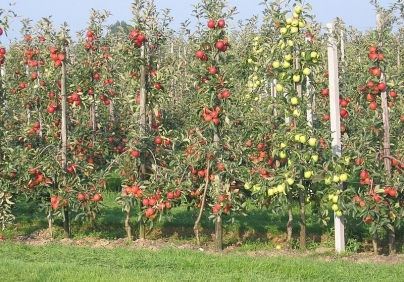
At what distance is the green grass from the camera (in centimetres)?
569

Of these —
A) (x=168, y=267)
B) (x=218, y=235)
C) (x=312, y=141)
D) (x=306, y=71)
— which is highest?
(x=306, y=71)

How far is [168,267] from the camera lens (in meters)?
6.36

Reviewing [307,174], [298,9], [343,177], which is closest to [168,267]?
[307,174]

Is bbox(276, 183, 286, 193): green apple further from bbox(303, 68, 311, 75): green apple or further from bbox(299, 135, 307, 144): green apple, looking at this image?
bbox(303, 68, 311, 75): green apple

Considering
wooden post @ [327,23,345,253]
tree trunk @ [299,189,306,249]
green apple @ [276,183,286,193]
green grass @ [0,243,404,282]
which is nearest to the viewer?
green grass @ [0,243,404,282]

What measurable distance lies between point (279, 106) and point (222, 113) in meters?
0.73

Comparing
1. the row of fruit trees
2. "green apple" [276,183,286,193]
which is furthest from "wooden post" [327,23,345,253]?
"green apple" [276,183,286,193]

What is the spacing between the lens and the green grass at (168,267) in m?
5.69

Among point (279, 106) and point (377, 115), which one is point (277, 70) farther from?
point (377, 115)

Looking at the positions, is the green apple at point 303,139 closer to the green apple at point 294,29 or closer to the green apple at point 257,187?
the green apple at point 257,187

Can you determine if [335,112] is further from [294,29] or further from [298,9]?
[298,9]

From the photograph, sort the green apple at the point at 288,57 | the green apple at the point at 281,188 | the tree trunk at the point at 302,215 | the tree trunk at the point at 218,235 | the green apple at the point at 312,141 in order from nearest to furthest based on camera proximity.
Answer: the green apple at the point at 312,141
the green apple at the point at 281,188
the green apple at the point at 288,57
the tree trunk at the point at 302,215
the tree trunk at the point at 218,235

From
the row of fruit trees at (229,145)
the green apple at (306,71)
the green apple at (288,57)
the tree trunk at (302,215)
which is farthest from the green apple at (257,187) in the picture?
the green apple at (288,57)

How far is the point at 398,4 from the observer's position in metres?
7.01
